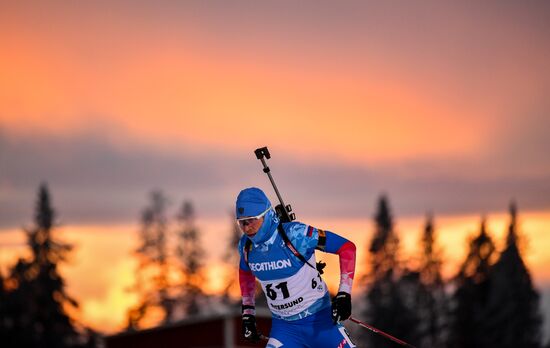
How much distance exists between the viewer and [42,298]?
58562mm

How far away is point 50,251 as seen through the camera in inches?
2415

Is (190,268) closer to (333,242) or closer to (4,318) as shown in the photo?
(4,318)

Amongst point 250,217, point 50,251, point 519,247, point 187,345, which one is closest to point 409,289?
point 519,247

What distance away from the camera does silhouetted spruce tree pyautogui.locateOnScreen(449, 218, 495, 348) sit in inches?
2798

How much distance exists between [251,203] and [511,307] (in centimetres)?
6044

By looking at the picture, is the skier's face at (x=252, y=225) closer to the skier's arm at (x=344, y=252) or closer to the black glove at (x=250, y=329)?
the skier's arm at (x=344, y=252)

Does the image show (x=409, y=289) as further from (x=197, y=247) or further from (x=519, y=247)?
(x=197, y=247)

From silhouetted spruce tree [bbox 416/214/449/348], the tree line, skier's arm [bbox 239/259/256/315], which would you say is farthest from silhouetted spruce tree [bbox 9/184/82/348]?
skier's arm [bbox 239/259/256/315]

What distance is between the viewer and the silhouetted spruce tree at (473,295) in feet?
233

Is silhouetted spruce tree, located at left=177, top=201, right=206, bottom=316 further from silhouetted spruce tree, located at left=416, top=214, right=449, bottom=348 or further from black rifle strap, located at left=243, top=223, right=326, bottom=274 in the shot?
black rifle strap, located at left=243, top=223, right=326, bottom=274

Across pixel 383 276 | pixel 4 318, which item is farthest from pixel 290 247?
pixel 383 276

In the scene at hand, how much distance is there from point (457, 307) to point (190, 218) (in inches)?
816

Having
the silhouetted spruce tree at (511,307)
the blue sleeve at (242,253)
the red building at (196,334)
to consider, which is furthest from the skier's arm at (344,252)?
the silhouetted spruce tree at (511,307)

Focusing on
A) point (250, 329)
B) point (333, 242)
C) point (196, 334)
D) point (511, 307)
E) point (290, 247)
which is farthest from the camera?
point (511, 307)
